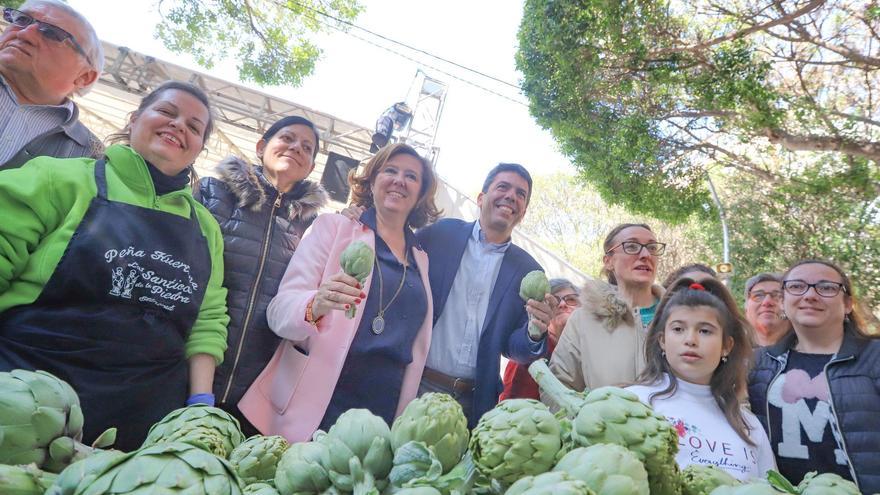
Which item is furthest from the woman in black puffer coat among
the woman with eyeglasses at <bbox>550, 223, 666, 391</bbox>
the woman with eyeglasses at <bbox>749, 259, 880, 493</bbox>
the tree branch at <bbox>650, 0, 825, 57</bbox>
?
the tree branch at <bbox>650, 0, 825, 57</bbox>

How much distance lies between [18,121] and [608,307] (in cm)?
254

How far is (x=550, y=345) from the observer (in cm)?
297

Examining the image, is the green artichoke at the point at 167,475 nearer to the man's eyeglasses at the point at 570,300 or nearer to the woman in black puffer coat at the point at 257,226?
the woman in black puffer coat at the point at 257,226

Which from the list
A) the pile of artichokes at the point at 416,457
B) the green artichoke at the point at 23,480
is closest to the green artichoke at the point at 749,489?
the pile of artichokes at the point at 416,457

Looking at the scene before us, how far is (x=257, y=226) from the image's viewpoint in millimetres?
2266

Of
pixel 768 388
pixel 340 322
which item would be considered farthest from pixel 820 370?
pixel 340 322

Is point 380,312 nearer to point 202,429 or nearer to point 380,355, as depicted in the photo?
point 380,355

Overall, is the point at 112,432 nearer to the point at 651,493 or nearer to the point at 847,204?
the point at 651,493

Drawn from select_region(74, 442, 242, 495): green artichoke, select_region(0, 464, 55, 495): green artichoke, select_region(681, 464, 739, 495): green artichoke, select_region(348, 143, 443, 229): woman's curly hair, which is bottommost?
select_region(0, 464, 55, 495): green artichoke

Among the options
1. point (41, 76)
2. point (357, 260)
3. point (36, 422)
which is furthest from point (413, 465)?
point (41, 76)

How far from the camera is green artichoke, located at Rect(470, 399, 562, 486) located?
25.1 inches

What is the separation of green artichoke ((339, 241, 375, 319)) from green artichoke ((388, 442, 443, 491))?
49.6 inches

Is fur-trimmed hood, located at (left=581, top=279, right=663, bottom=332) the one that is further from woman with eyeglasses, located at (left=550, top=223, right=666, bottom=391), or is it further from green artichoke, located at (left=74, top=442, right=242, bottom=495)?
green artichoke, located at (left=74, top=442, right=242, bottom=495)

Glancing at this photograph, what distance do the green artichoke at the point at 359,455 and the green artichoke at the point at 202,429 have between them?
207mm
